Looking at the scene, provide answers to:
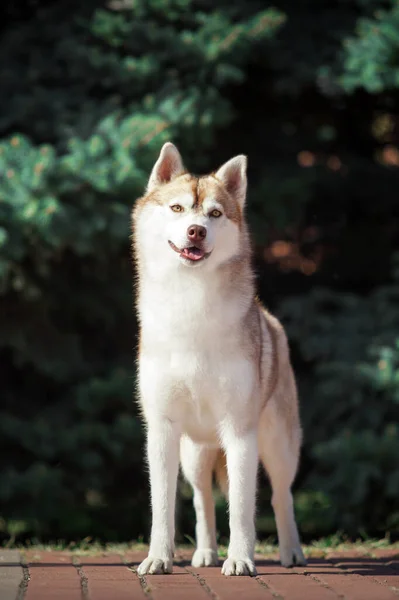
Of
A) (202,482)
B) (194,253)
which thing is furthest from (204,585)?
(194,253)

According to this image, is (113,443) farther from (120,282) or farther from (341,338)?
(341,338)

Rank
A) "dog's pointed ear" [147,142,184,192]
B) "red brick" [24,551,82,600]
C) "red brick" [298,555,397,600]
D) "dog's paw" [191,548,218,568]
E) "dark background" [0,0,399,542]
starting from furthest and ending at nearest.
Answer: "dark background" [0,0,399,542] < "dog's paw" [191,548,218,568] < "dog's pointed ear" [147,142,184,192] < "red brick" [298,555,397,600] < "red brick" [24,551,82,600]

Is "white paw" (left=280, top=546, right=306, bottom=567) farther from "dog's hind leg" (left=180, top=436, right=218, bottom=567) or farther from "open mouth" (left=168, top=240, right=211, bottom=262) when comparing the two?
"open mouth" (left=168, top=240, right=211, bottom=262)

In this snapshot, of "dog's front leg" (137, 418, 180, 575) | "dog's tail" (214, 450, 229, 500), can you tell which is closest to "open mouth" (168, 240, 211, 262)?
"dog's front leg" (137, 418, 180, 575)

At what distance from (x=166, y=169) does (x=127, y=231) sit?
2749 mm

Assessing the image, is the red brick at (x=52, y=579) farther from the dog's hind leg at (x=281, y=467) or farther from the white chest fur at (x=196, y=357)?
the dog's hind leg at (x=281, y=467)

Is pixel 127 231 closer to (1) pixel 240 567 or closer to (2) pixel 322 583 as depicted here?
(1) pixel 240 567

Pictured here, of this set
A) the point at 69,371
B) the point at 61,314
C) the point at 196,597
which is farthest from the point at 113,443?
the point at 196,597

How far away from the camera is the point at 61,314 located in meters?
8.91

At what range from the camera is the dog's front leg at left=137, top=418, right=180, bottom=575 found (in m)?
4.54

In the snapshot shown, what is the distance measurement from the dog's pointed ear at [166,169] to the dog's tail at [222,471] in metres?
1.59

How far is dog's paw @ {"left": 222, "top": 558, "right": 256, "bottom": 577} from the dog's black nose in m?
1.60

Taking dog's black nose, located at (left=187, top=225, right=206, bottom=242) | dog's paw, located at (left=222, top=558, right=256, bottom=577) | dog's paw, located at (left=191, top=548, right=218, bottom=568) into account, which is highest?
dog's black nose, located at (left=187, top=225, right=206, bottom=242)

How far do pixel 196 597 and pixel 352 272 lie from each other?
660 centimetres
